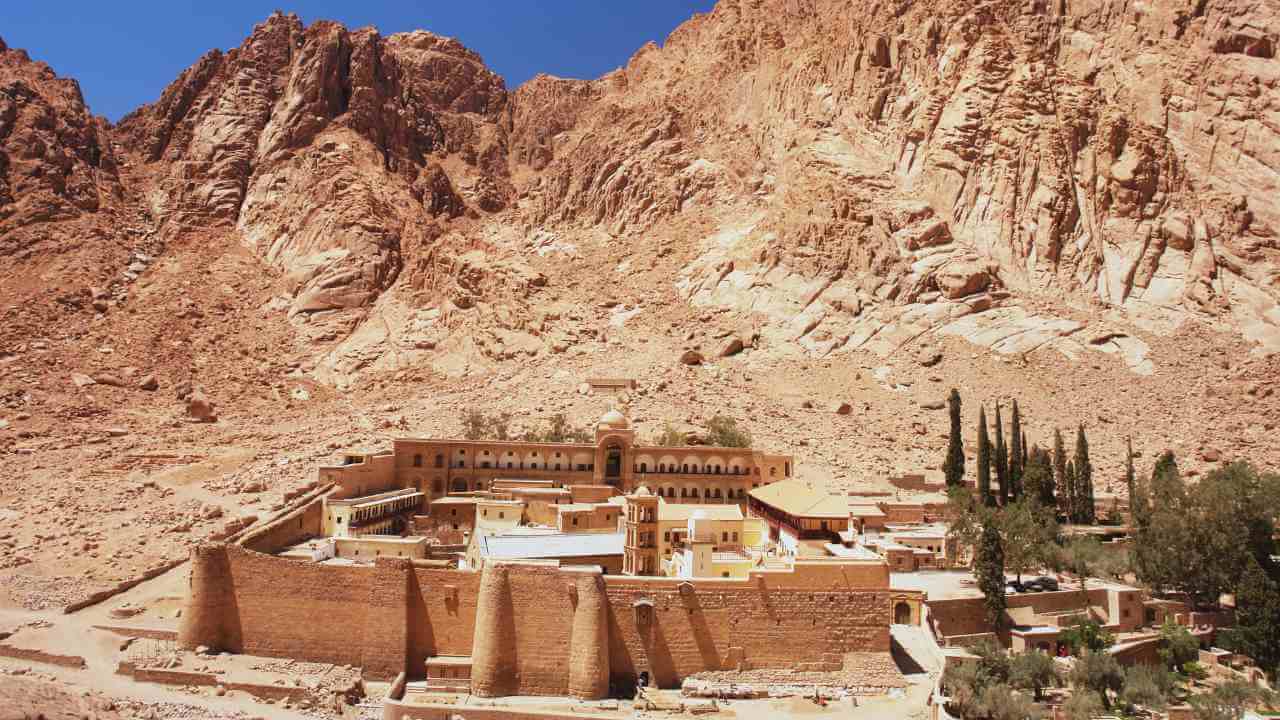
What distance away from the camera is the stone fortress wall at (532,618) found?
82.5 ft

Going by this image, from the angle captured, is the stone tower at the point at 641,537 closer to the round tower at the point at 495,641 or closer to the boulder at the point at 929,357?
the round tower at the point at 495,641

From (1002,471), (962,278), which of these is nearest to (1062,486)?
(1002,471)

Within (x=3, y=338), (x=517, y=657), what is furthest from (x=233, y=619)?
(x=3, y=338)

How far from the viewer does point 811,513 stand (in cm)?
3206

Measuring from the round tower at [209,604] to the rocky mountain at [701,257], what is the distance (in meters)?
13.8

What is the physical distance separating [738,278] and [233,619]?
154 ft

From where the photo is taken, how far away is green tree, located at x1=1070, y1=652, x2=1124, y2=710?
25953 millimetres

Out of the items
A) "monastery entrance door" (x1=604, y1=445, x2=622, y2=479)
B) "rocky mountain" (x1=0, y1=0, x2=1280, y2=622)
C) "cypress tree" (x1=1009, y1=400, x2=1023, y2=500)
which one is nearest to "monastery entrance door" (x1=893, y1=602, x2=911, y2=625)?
"monastery entrance door" (x1=604, y1=445, x2=622, y2=479)

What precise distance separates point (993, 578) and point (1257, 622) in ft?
28.0

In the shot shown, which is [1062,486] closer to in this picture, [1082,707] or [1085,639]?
[1085,639]

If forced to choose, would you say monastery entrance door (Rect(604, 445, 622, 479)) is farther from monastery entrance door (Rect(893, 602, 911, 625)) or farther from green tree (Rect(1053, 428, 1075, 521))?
green tree (Rect(1053, 428, 1075, 521))

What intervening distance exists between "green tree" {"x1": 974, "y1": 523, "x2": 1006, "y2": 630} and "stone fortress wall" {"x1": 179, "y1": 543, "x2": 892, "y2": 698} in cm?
375

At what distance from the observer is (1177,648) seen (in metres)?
29.2

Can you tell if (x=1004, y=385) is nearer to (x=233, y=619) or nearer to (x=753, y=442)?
(x=753, y=442)
